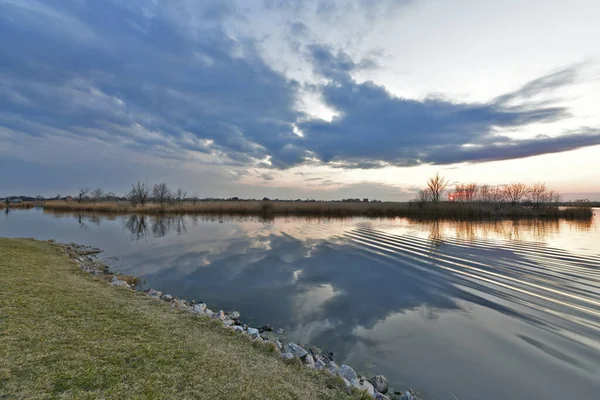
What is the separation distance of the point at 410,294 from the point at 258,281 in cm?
488

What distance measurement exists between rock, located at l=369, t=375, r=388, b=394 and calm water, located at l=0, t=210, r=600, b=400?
28 cm

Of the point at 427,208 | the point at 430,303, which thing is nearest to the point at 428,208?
the point at 427,208

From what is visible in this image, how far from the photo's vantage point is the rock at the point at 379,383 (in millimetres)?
4133

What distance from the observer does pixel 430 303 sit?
7.70 m

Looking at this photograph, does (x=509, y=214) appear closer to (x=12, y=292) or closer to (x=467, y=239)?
(x=467, y=239)

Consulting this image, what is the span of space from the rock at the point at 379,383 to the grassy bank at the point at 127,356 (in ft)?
2.94

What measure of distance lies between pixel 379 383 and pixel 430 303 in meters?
4.22

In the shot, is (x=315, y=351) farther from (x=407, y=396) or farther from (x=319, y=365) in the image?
(x=407, y=396)

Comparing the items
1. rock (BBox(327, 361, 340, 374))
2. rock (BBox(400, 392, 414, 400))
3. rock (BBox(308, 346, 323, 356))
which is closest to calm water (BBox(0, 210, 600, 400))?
rock (BBox(308, 346, 323, 356))

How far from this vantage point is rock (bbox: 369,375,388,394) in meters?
4.13

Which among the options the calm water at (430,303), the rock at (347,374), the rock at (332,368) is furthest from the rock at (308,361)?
the calm water at (430,303)

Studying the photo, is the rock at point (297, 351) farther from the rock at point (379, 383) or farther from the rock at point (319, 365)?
the rock at point (379, 383)

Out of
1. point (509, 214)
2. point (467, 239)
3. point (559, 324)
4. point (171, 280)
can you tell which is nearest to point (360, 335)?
point (559, 324)

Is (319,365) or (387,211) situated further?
(387,211)
